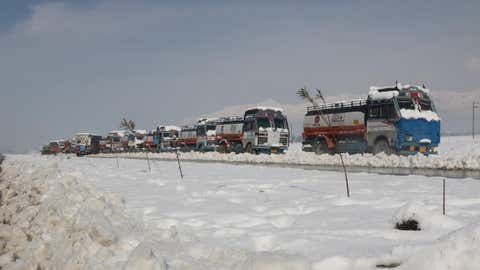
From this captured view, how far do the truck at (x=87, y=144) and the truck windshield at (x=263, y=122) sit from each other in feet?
107

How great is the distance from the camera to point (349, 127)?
68.3ft

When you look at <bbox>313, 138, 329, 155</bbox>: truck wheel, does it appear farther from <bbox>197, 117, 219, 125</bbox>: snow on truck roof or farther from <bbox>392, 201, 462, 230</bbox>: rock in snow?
<bbox>392, 201, 462, 230</bbox>: rock in snow

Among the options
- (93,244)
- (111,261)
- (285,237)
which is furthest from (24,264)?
(285,237)

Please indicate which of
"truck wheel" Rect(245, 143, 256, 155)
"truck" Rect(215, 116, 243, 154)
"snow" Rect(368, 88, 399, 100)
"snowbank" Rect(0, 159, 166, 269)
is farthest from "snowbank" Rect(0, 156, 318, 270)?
"truck" Rect(215, 116, 243, 154)

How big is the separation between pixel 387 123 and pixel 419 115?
1445mm

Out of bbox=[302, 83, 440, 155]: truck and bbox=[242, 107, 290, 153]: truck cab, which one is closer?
bbox=[302, 83, 440, 155]: truck

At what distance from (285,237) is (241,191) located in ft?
14.8

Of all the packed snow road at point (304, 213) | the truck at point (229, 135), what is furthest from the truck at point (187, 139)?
the packed snow road at point (304, 213)

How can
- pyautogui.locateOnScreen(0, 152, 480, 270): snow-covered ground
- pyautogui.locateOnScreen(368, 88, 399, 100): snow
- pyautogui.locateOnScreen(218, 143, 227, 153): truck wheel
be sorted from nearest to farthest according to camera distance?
pyautogui.locateOnScreen(0, 152, 480, 270): snow-covered ground, pyautogui.locateOnScreen(368, 88, 399, 100): snow, pyautogui.locateOnScreen(218, 143, 227, 153): truck wheel

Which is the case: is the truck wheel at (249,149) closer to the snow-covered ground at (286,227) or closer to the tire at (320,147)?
the tire at (320,147)

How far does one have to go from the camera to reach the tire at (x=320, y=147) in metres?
22.5

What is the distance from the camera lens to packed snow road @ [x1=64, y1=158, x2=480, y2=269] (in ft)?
14.5

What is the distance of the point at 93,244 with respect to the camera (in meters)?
4.63

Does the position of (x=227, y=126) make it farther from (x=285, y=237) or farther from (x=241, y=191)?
(x=285, y=237)
